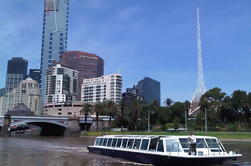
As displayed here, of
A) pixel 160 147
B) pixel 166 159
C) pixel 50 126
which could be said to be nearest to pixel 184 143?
pixel 160 147

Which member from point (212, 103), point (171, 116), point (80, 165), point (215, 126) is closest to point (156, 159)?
point (80, 165)

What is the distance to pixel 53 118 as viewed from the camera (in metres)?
139

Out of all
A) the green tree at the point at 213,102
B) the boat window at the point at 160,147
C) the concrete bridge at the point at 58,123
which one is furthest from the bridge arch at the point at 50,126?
the boat window at the point at 160,147

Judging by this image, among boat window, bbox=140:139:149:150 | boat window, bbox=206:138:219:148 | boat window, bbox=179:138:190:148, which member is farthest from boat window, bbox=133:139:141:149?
boat window, bbox=206:138:219:148

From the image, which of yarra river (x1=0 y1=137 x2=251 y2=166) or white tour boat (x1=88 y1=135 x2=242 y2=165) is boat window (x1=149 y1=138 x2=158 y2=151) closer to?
white tour boat (x1=88 y1=135 x2=242 y2=165)

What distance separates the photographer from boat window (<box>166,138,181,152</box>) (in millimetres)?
27609

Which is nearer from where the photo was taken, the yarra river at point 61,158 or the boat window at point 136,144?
the yarra river at point 61,158

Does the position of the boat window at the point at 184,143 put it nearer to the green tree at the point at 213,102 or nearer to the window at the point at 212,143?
the window at the point at 212,143

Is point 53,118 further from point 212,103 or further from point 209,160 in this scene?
point 209,160

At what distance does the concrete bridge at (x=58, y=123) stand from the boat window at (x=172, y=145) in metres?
114

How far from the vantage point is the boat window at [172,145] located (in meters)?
27.6

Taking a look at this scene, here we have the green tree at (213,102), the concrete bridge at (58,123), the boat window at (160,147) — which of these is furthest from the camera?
the concrete bridge at (58,123)

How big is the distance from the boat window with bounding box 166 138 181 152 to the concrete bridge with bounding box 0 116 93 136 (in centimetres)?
11382

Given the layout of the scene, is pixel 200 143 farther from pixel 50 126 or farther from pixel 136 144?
pixel 50 126
